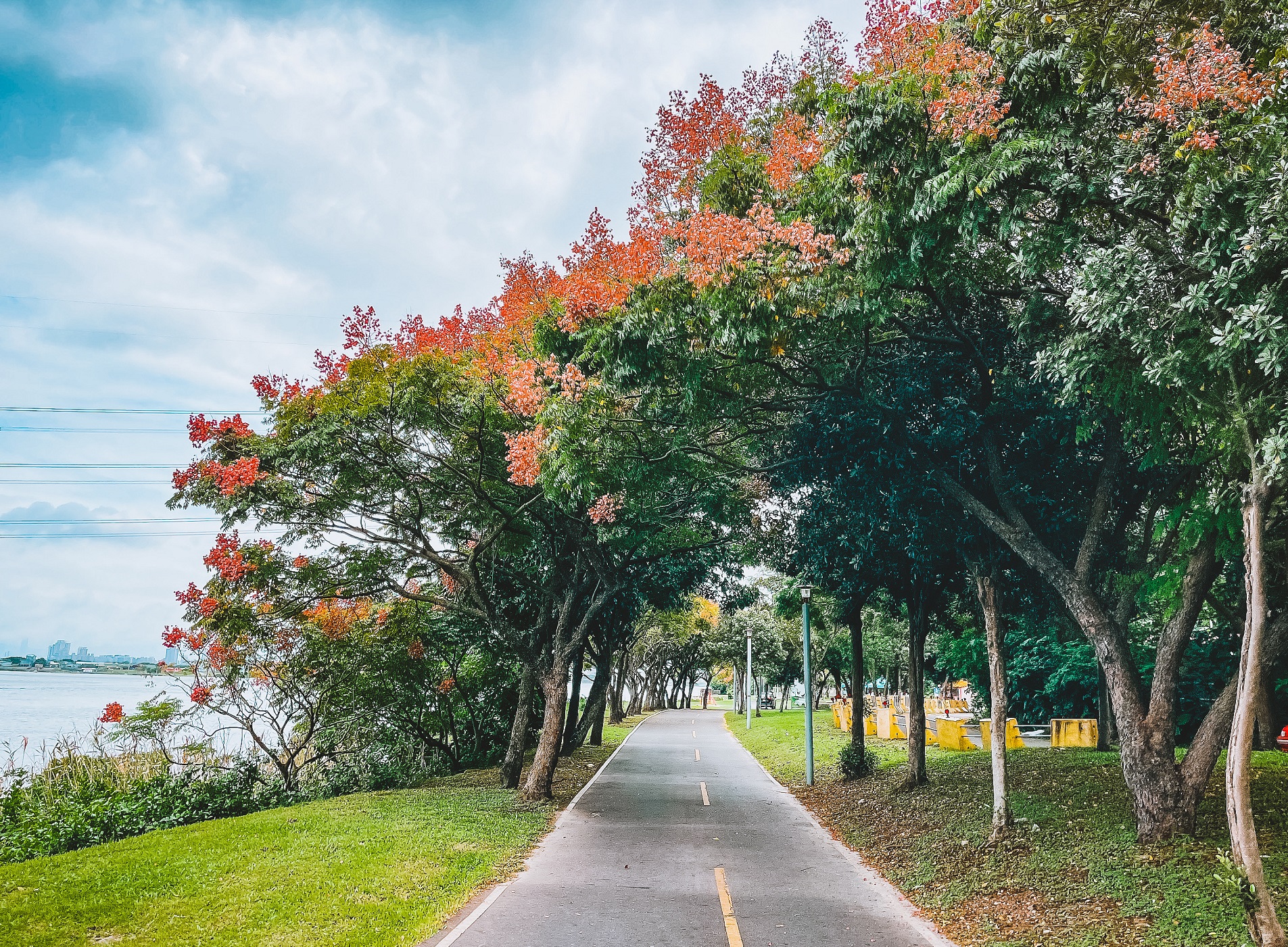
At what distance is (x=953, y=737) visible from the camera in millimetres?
22047

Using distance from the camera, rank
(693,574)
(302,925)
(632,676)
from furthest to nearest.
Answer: (632,676) < (693,574) < (302,925)

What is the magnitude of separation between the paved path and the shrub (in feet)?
7.49

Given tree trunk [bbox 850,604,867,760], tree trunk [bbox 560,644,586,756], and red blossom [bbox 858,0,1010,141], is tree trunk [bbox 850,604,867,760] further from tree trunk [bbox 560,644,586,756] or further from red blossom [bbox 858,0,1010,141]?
red blossom [bbox 858,0,1010,141]

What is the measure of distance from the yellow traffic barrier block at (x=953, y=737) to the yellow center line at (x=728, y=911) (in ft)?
→ 47.4

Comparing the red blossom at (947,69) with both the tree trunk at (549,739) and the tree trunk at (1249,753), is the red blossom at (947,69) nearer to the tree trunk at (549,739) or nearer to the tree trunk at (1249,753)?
the tree trunk at (1249,753)

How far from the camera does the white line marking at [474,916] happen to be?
683cm

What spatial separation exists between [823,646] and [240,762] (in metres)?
31.9

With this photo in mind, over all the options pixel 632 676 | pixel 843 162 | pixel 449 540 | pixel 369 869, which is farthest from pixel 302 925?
pixel 632 676

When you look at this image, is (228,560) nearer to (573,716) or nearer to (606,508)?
(606,508)

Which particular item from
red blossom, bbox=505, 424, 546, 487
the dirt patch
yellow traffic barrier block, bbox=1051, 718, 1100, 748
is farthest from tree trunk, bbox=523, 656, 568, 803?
yellow traffic barrier block, bbox=1051, 718, 1100, 748

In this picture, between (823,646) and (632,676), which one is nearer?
(823,646)

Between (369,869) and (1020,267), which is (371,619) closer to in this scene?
(369,869)

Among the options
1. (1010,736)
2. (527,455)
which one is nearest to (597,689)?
(1010,736)

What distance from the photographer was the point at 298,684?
18.1 meters
